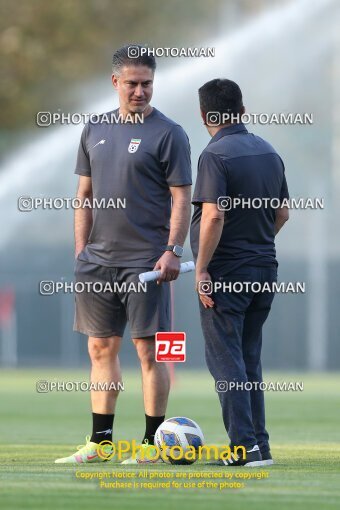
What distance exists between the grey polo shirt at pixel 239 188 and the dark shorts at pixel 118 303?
16.5 inches

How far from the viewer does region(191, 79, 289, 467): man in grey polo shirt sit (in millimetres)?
8539

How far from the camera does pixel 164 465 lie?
858 centimetres

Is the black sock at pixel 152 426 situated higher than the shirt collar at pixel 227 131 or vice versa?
the shirt collar at pixel 227 131

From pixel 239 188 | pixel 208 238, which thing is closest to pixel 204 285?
pixel 208 238

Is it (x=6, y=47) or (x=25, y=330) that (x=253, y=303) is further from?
(x=6, y=47)

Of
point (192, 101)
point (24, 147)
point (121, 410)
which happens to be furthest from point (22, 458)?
point (24, 147)

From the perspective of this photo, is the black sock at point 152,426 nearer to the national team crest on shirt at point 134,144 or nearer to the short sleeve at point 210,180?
the short sleeve at point 210,180

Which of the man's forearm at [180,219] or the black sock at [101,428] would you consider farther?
the black sock at [101,428]

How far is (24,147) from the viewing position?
114ft

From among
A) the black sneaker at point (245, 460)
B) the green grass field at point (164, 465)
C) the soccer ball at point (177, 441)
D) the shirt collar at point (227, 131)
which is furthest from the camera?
the shirt collar at point (227, 131)

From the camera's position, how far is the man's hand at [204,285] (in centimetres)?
854

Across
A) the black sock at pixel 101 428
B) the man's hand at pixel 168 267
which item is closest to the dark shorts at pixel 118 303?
the man's hand at pixel 168 267

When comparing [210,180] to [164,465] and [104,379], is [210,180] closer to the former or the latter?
[104,379]

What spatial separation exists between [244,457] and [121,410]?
7865 mm
